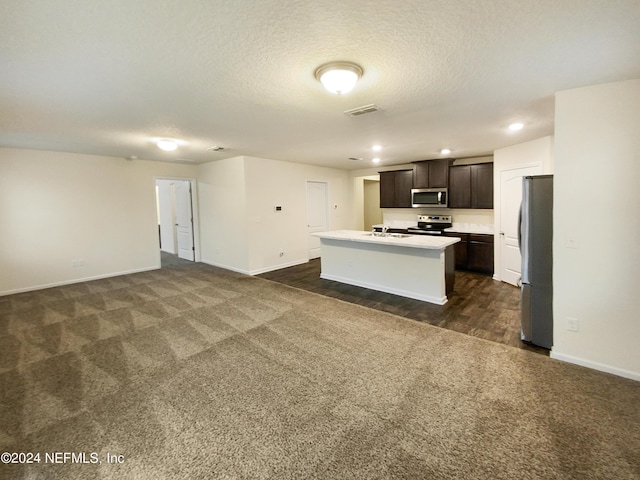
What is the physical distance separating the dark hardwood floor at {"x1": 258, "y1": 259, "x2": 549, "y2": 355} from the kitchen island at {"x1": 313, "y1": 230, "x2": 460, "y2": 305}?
16 cm

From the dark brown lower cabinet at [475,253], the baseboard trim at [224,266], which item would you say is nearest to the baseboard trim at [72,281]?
the baseboard trim at [224,266]

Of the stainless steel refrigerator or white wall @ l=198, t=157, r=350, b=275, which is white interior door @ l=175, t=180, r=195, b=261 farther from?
the stainless steel refrigerator

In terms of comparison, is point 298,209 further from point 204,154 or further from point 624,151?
point 624,151

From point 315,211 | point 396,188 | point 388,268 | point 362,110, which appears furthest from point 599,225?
point 315,211

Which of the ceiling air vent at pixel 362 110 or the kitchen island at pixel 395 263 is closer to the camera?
the ceiling air vent at pixel 362 110

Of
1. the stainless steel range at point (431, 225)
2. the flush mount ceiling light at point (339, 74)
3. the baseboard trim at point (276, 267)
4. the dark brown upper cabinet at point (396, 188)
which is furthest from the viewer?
the dark brown upper cabinet at point (396, 188)

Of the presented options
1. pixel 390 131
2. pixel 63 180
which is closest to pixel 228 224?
pixel 63 180

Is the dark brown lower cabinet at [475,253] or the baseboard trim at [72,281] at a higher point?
the dark brown lower cabinet at [475,253]

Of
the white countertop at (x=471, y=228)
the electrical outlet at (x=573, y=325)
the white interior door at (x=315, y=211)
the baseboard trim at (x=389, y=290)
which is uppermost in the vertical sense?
the white interior door at (x=315, y=211)

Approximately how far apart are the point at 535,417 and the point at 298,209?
569 centimetres

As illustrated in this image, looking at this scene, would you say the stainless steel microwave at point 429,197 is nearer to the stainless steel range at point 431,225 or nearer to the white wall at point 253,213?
the stainless steel range at point 431,225

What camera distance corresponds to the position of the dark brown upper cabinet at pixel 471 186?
5.63 meters

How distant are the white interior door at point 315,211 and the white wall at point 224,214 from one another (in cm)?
190

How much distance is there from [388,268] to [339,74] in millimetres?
3259
